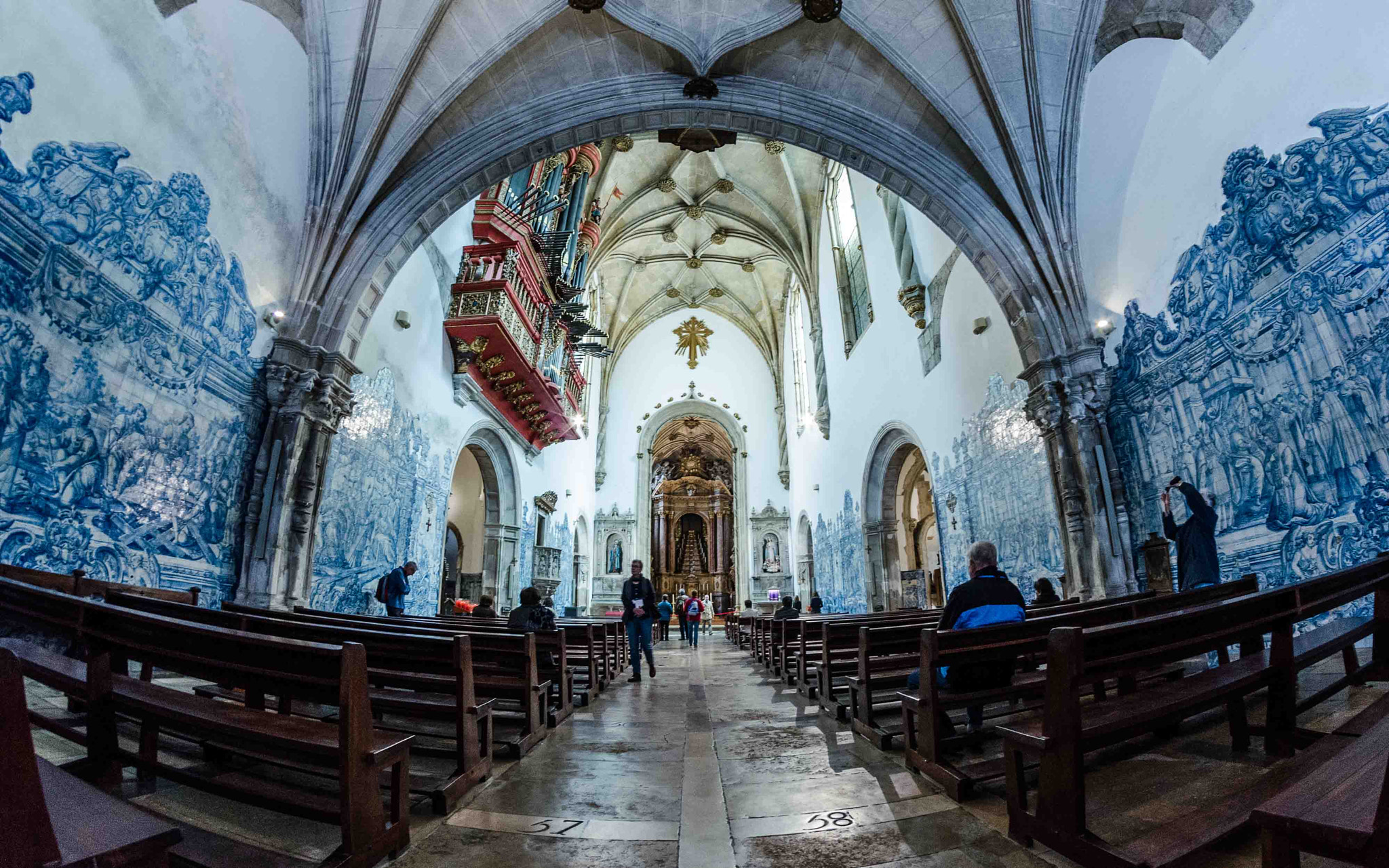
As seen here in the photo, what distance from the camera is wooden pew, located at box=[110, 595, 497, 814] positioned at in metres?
2.38

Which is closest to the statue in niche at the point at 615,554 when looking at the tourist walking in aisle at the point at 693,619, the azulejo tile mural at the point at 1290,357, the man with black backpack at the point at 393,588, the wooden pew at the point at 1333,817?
the tourist walking in aisle at the point at 693,619

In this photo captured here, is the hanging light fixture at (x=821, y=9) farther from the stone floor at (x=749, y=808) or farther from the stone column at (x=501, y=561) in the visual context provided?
the stone column at (x=501, y=561)

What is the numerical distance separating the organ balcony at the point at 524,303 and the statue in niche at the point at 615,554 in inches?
282

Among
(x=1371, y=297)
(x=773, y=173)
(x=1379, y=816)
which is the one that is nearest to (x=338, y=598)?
(x=1379, y=816)

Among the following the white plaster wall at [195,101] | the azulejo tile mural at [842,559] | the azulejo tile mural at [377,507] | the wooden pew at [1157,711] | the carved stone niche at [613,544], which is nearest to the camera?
the wooden pew at [1157,711]

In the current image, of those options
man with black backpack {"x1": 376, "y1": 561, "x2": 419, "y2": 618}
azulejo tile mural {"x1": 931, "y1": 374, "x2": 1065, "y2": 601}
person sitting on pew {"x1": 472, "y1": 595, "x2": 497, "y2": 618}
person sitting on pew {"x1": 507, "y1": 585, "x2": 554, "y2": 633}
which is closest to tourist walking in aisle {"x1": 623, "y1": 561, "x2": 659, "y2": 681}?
person sitting on pew {"x1": 507, "y1": 585, "x2": 554, "y2": 633}

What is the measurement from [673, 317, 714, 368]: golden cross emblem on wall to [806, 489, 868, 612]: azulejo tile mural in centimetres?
819

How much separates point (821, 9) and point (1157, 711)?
783 centimetres

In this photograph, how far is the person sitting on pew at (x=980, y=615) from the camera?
2.66m

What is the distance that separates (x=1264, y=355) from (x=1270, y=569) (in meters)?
1.61

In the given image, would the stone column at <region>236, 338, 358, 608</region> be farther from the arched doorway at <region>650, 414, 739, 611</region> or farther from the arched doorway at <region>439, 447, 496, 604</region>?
the arched doorway at <region>650, 414, 739, 611</region>

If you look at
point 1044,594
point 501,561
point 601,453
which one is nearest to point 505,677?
point 1044,594

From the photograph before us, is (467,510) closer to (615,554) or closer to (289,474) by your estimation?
(615,554)

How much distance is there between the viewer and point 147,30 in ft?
15.1
